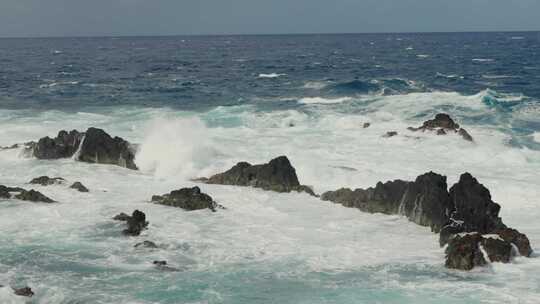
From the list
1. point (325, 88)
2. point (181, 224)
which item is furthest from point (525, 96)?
point (181, 224)

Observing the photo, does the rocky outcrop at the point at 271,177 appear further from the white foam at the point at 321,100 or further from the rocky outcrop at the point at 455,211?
the white foam at the point at 321,100

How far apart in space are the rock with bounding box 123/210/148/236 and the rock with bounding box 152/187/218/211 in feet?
7.89

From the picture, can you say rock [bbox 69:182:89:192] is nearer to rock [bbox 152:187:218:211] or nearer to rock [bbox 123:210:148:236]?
rock [bbox 152:187:218:211]

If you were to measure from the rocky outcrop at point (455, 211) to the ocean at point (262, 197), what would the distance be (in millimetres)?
358

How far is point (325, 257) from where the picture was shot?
57.3ft

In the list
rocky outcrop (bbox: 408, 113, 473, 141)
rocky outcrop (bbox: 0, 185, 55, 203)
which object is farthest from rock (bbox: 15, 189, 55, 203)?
rocky outcrop (bbox: 408, 113, 473, 141)

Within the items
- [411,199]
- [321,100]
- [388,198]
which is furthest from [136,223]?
[321,100]

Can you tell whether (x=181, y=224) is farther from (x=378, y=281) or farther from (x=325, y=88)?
(x=325, y=88)

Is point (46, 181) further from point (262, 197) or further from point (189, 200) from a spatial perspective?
point (262, 197)

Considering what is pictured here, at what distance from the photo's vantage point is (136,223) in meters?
19.4

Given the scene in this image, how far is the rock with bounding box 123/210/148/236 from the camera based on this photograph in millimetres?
19094

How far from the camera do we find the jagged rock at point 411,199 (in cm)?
2025

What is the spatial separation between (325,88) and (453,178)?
122ft

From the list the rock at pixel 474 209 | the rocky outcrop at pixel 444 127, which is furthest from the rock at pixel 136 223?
the rocky outcrop at pixel 444 127
